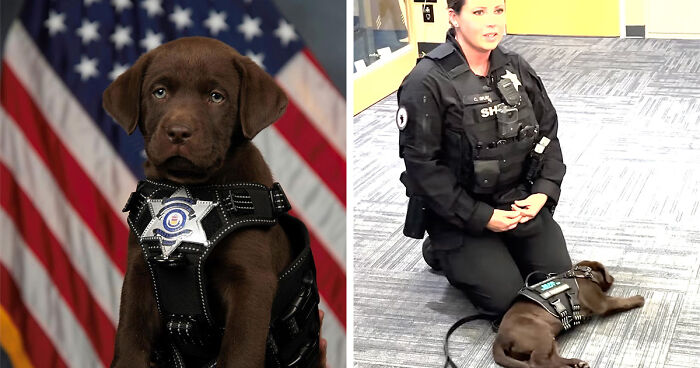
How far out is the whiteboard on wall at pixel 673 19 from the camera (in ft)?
28.5

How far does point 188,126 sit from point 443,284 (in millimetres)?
2630

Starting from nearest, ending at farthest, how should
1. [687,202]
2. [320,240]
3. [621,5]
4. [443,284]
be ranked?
1. [320,240]
2. [443,284]
3. [687,202]
4. [621,5]

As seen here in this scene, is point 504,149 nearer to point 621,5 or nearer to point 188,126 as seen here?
point 188,126

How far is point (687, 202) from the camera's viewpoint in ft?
14.9

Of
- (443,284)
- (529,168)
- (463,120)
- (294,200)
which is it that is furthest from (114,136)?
(443,284)

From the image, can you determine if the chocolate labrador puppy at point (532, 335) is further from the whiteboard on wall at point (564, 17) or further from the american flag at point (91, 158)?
the whiteboard on wall at point (564, 17)

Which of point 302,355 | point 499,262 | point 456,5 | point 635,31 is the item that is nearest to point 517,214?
point 499,262

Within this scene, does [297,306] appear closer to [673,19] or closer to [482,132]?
[482,132]

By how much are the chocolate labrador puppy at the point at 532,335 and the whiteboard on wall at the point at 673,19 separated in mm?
6048

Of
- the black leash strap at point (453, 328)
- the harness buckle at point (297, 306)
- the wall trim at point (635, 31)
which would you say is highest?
the harness buckle at point (297, 306)

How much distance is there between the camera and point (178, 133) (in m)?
1.21

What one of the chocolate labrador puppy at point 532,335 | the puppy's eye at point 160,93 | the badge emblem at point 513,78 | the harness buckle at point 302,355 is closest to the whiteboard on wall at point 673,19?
the badge emblem at point 513,78

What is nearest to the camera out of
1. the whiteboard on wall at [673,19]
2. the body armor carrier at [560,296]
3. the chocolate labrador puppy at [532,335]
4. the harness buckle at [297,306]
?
the harness buckle at [297,306]

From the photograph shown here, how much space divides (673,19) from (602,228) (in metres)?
5.09
